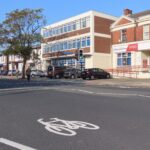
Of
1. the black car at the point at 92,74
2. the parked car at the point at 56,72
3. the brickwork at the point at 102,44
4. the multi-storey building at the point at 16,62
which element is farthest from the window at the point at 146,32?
the multi-storey building at the point at 16,62

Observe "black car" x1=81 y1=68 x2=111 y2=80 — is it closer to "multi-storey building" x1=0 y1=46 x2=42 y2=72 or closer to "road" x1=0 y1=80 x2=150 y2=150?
"multi-storey building" x1=0 y1=46 x2=42 y2=72

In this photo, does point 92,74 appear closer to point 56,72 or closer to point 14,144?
point 56,72

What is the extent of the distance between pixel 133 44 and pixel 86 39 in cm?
1146

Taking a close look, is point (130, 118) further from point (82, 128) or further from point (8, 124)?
point (8, 124)

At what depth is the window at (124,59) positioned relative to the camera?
52812mm

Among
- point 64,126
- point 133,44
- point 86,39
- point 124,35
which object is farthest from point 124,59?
point 64,126

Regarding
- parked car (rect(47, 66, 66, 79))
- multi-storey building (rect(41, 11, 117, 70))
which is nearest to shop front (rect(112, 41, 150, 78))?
multi-storey building (rect(41, 11, 117, 70))

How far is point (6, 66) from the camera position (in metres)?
99.9

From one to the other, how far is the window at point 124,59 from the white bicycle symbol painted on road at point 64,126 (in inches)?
1695

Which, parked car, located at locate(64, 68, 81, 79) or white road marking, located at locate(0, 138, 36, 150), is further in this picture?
parked car, located at locate(64, 68, 81, 79)

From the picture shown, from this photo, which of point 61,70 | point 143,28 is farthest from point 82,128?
point 61,70

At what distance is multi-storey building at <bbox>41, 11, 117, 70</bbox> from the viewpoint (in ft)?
197

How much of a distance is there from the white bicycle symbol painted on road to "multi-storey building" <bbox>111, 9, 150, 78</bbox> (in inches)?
1459

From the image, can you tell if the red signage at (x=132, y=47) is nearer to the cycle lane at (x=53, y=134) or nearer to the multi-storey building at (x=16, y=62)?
the multi-storey building at (x=16, y=62)
